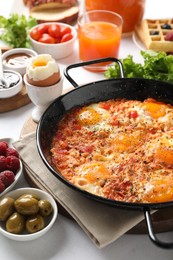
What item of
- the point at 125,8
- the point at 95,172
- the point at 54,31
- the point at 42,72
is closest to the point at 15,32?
the point at 54,31

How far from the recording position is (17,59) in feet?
9.68

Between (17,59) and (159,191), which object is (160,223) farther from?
(17,59)

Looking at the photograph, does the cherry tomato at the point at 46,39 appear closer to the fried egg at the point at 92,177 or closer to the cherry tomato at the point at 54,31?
the cherry tomato at the point at 54,31

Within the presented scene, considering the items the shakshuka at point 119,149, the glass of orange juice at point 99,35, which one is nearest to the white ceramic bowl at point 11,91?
the shakshuka at point 119,149

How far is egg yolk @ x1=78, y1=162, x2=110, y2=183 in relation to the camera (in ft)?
6.40

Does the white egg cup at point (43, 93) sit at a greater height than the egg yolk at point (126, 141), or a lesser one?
greater

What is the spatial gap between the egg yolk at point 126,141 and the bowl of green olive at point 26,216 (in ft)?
1.47

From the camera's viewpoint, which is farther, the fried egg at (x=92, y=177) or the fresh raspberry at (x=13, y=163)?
the fresh raspberry at (x=13, y=163)

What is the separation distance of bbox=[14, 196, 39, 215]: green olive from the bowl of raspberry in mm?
157

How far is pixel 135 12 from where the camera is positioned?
11.1ft

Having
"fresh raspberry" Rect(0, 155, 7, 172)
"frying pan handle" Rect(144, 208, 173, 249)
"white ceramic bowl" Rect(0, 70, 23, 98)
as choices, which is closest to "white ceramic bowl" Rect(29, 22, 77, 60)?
"white ceramic bowl" Rect(0, 70, 23, 98)

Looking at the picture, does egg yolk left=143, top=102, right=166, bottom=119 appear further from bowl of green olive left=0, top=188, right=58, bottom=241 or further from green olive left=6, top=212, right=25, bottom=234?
green olive left=6, top=212, right=25, bottom=234

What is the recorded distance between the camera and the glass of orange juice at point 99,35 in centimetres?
299

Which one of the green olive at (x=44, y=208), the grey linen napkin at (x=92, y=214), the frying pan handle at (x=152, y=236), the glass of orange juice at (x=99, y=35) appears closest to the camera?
the frying pan handle at (x=152, y=236)
